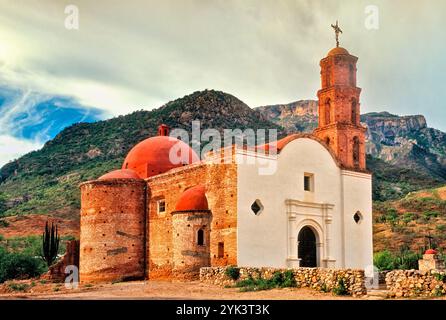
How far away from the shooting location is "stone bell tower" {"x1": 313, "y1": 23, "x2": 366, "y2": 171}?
84.2ft

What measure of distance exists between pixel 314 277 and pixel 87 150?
45786mm

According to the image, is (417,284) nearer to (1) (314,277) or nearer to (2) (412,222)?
(1) (314,277)

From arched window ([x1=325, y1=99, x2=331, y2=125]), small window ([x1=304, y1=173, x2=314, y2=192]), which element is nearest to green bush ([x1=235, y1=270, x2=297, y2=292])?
small window ([x1=304, y1=173, x2=314, y2=192])

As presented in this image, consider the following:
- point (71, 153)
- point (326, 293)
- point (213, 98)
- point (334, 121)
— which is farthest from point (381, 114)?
point (326, 293)

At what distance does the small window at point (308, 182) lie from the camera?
23594 mm

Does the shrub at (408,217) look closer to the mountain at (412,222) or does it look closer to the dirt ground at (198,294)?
the mountain at (412,222)

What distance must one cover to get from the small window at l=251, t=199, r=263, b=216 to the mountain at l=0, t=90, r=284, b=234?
28.7m

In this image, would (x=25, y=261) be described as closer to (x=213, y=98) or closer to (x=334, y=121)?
(x=334, y=121)

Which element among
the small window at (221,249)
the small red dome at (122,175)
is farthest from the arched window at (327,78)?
the small red dome at (122,175)

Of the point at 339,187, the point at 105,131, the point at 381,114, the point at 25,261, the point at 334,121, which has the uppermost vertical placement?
the point at 381,114

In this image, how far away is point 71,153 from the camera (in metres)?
59.8

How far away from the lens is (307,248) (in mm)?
23344

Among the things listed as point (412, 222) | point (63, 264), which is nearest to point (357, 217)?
point (63, 264)

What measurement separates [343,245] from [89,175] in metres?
30.2
